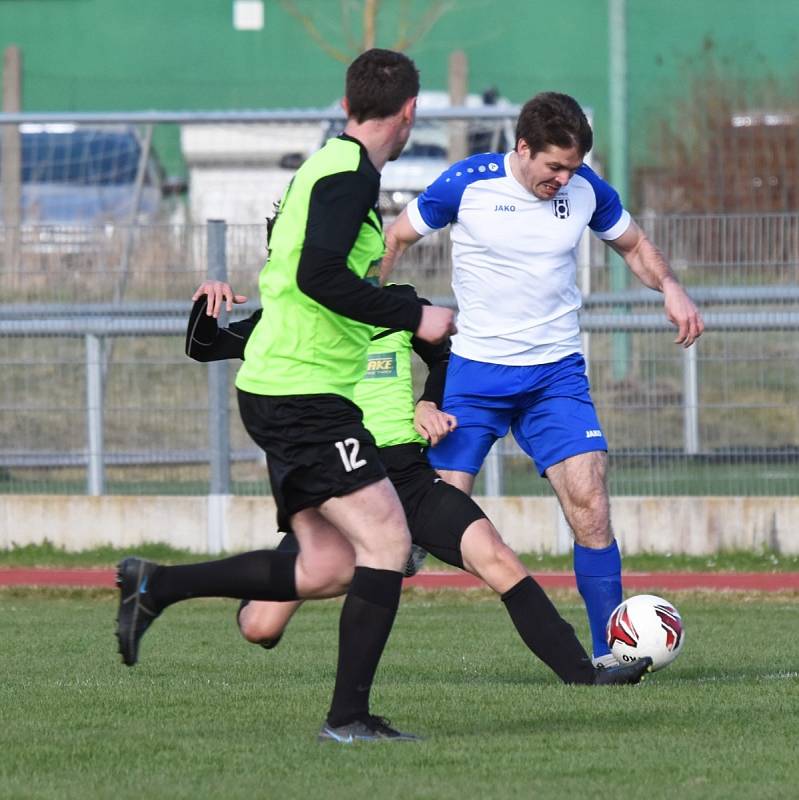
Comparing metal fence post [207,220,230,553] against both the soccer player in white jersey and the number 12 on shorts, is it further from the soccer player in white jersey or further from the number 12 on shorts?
the number 12 on shorts

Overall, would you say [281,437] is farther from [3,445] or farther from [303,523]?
[3,445]

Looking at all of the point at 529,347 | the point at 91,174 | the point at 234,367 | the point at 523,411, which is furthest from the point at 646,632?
the point at 91,174

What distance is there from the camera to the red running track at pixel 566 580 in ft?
37.0

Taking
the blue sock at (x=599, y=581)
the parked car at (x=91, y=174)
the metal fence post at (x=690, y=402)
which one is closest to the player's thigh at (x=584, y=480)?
the blue sock at (x=599, y=581)

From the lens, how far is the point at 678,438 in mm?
12484

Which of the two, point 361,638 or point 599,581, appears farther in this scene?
point 599,581

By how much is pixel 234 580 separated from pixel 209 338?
935 mm

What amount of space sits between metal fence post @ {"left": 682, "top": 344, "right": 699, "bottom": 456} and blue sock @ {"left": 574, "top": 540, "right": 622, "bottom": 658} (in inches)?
199

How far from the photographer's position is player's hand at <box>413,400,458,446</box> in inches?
286

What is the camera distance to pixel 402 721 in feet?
20.3

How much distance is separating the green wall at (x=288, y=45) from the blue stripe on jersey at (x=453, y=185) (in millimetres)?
16447

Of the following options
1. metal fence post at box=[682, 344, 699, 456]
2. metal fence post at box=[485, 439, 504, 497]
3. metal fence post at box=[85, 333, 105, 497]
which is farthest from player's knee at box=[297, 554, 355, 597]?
metal fence post at box=[85, 333, 105, 497]

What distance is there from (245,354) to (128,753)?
1280mm

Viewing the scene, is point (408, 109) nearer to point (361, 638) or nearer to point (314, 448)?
point (314, 448)
